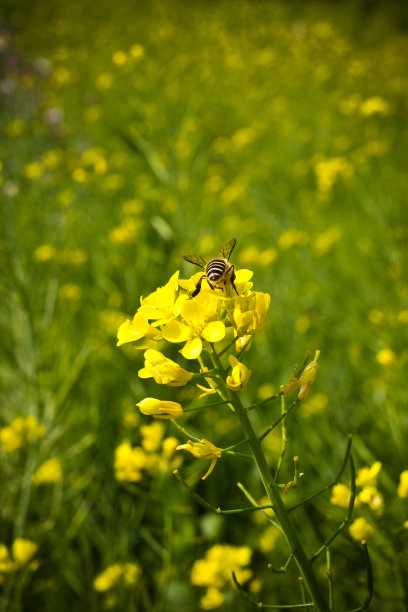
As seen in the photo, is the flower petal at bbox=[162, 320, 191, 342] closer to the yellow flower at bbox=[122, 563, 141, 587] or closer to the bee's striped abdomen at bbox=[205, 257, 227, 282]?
the bee's striped abdomen at bbox=[205, 257, 227, 282]

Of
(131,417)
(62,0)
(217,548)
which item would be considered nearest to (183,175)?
(131,417)

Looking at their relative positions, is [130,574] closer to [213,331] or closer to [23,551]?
[23,551]

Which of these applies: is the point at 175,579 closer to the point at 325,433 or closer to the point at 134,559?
the point at 134,559

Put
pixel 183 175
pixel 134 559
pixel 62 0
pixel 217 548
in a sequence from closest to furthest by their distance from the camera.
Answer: pixel 217 548 → pixel 134 559 → pixel 183 175 → pixel 62 0

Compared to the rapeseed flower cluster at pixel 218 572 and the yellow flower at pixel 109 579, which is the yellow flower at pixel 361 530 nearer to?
the rapeseed flower cluster at pixel 218 572

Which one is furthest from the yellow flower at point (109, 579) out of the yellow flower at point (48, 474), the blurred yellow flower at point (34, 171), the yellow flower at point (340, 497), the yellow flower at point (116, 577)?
the blurred yellow flower at point (34, 171)

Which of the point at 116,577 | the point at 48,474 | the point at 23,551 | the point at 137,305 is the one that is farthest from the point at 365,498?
the point at 137,305
